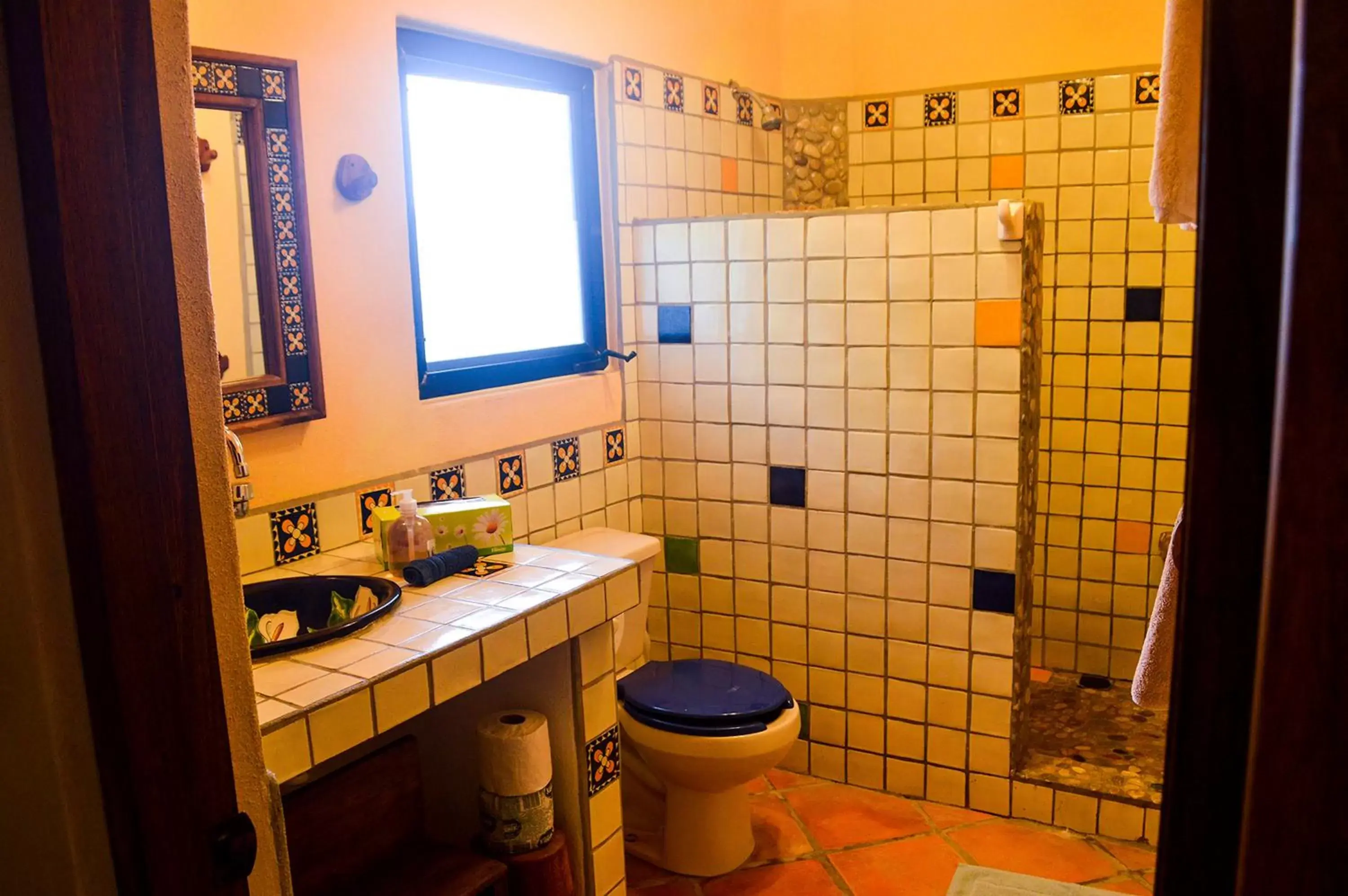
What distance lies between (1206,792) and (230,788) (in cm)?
72

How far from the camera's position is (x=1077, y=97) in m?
3.25

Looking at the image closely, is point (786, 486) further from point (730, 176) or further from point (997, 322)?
point (730, 176)

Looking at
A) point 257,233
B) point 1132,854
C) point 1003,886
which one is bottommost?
point 1132,854

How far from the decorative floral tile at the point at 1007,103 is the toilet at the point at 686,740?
1.84m

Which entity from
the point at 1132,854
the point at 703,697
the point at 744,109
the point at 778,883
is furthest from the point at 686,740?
the point at 744,109

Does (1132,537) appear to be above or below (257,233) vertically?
below

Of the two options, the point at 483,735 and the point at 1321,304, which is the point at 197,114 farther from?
the point at 1321,304

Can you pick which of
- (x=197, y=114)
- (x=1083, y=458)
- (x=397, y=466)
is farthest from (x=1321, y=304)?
(x=1083, y=458)

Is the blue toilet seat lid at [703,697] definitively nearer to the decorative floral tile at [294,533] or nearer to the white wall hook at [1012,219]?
the decorative floral tile at [294,533]

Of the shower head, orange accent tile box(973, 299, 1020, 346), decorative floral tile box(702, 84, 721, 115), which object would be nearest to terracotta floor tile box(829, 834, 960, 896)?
orange accent tile box(973, 299, 1020, 346)

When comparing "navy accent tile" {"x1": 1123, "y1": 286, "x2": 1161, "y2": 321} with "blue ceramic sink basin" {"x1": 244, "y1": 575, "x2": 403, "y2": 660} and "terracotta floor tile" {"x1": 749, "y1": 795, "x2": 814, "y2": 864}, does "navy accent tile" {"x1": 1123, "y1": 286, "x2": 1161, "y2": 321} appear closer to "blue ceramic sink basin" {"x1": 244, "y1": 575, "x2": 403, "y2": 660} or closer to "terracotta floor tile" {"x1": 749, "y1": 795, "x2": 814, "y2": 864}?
"terracotta floor tile" {"x1": 749, "y1": 795, "x2": 814, "y2": 864}

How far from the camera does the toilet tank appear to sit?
2.64m

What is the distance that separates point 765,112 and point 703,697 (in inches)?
79.7

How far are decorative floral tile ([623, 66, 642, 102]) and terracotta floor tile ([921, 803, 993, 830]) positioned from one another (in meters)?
2.08
